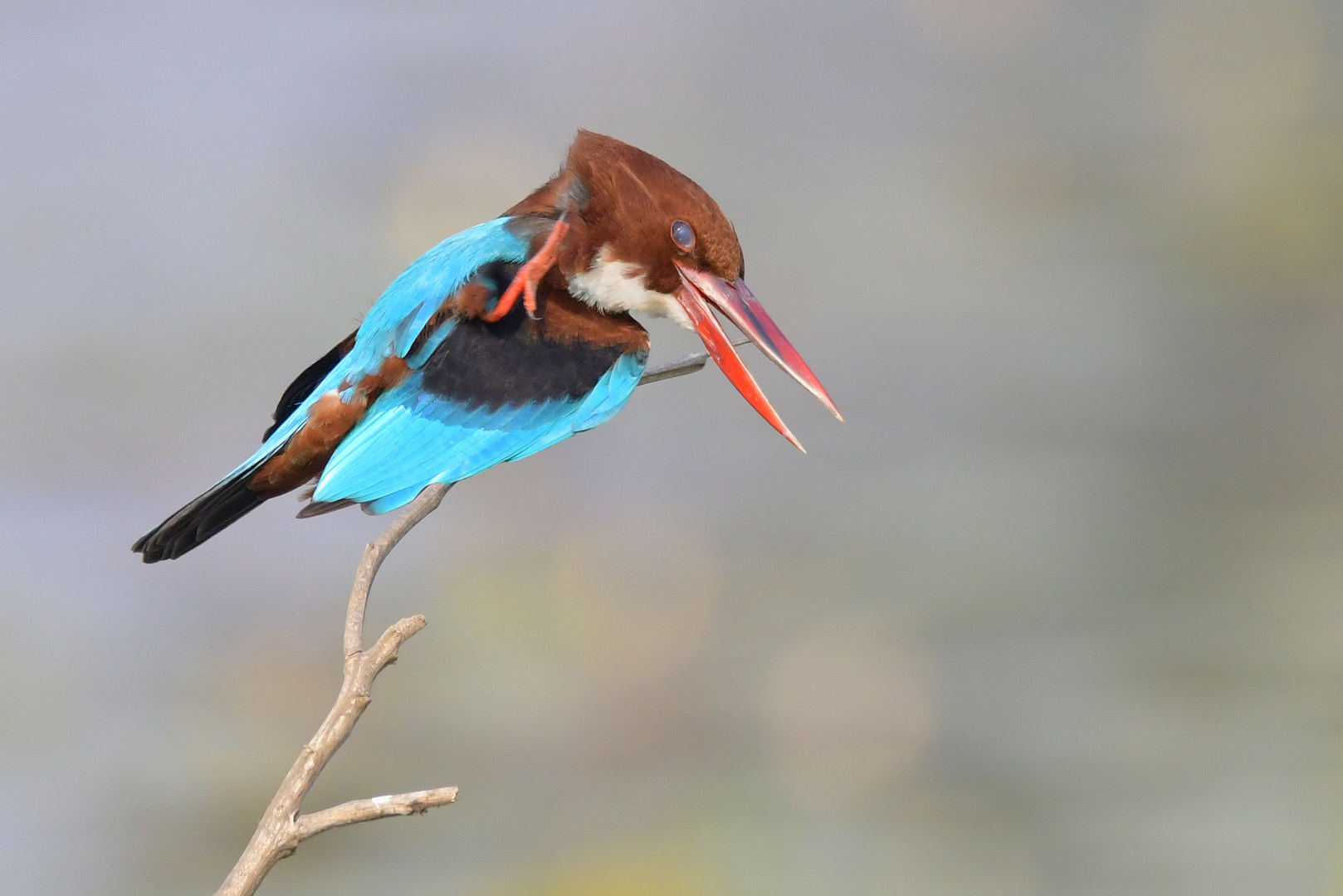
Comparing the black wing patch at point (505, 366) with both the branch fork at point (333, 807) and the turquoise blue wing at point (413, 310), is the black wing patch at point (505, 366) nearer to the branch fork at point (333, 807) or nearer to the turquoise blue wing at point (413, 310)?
the turquoise blue wing at point (413, 310)

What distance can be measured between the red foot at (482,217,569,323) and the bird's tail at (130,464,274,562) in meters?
0.31

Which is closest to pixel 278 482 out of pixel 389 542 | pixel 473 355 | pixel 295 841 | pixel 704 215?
pixel 389 542

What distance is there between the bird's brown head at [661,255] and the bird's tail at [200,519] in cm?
42

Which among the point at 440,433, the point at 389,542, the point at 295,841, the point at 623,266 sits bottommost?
the point at 295,841

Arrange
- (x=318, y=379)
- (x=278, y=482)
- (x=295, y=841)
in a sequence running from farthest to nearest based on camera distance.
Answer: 1. (x=318, y=379)
2. (x=278, y=482)
3. (x=295, y=841)

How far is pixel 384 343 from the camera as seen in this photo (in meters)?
1.31

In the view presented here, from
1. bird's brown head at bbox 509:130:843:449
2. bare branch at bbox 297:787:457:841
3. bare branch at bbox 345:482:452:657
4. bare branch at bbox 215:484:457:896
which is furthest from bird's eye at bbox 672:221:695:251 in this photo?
bare branch at bbox 297:787:457:841

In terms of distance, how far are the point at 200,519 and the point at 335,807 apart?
1.19 feet

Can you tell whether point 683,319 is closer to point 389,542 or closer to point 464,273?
point 464,273

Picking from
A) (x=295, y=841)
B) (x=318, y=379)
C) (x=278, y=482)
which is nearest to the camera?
(x=295, y=841)

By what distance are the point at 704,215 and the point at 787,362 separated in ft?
0.61

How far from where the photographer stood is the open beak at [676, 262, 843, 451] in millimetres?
1319

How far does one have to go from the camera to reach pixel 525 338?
132 cm

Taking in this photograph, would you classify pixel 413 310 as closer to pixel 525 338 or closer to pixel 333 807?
pixel 525 338
